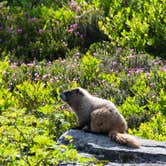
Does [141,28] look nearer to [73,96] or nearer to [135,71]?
[135,71]

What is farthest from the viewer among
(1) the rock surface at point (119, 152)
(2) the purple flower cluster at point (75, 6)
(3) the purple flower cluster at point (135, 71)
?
(2) the purple flower cluster at point (75, 6)

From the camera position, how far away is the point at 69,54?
46.2 feet

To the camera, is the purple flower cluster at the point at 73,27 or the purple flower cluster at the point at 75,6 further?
the purple flower cluster at the point at 75,6

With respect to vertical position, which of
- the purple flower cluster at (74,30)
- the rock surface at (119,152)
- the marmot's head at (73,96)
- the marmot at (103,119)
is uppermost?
the purple flower cluster at (74,30)

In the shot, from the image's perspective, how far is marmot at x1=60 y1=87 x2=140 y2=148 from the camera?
24.3 ft

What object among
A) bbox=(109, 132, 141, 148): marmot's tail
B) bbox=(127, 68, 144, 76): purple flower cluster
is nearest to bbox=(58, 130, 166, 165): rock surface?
bbox=(109, 132, 141, 148): marmot's tail

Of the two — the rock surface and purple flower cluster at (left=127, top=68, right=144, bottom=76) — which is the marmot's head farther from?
purple flower cluster at (left=127, top=68, right=144, bottom=76)

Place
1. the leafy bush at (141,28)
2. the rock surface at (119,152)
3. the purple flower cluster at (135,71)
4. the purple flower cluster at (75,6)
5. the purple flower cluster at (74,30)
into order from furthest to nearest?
the purple flower cluster at (75,6), the purple flower cluster at (74,30), the leafy bush at (141,28), the purple flower cluster at (135,71), the rock surface at (119,152)

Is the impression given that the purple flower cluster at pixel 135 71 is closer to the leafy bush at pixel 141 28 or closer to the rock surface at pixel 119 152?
the leafy bush at pixel 141 28

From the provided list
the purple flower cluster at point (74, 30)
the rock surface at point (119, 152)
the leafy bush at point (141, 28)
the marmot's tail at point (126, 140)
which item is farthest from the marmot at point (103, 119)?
the purple flower cluster at point (74, 30)

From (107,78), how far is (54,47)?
3.35 meters

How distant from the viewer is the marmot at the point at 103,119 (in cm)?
740

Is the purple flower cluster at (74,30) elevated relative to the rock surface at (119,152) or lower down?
elevated

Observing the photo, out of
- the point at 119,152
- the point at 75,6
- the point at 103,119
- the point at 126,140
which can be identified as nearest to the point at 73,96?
the point at 103,119
